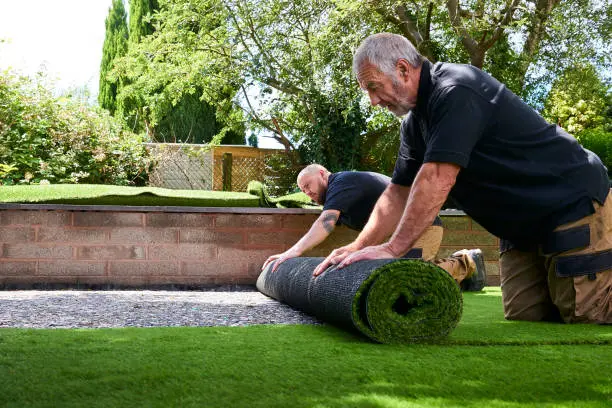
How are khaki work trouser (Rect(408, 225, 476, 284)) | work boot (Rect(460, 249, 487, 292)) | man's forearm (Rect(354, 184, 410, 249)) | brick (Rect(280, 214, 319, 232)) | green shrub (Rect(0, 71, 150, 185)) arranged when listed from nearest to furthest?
1. man's forearm (Rect(354, 184, 410, 249))
2. khaki work trouser (Rect(408, 225, 476, 284))
3. work boot (Rect(460, 249, 487, 292))
4. brick (Rect(280, 214, 319, 232))
5. green shrub (Rect(0, 71, 150, 185))

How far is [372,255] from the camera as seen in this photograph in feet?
9.25

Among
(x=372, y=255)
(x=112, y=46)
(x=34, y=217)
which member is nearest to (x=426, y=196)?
(x=372, y=255)

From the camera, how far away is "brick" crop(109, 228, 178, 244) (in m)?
5.73

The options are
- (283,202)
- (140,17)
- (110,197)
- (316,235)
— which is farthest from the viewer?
(140,17)

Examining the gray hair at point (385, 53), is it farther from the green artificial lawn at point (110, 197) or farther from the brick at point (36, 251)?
the brick at point (36, 251)

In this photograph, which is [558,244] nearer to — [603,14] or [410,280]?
[410,280]

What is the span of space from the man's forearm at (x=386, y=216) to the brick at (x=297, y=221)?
260 centimetres

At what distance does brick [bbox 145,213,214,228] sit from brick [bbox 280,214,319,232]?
68cm

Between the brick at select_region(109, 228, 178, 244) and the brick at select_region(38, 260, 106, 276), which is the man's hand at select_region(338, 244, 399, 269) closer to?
the brick at select_region(109, 228, 178, 244)

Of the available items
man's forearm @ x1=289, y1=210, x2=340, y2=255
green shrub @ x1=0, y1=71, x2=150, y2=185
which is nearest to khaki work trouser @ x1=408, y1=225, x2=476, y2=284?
man's forearm @ x1=289, y1=210, x2=340, y2=255

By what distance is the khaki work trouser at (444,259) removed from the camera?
4848 millimetres

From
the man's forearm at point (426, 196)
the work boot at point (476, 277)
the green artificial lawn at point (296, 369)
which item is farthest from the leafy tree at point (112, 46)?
the man's forearm at point (426, 196)

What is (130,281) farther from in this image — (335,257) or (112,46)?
(112,46)

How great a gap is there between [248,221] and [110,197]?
4.03ft
